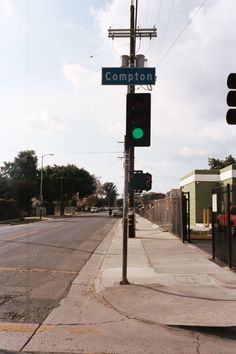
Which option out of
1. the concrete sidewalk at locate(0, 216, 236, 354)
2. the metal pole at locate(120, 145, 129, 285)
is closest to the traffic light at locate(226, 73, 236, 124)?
the metal pole at locate(120, 145, 129, 285)

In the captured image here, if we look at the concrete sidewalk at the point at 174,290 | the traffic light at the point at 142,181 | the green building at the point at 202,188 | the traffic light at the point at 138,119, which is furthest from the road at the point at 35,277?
the green building at the point at 202,188

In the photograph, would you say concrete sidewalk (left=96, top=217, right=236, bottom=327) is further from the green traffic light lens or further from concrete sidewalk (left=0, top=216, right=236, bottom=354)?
the green traffic light lens

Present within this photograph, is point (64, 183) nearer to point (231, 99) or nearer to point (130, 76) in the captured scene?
point (130, 76)

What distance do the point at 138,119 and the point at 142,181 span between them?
1805cm

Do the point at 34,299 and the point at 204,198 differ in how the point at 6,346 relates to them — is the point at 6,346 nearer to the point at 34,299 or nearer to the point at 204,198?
the point at 34,299

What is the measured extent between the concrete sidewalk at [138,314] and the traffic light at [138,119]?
9.98 ft

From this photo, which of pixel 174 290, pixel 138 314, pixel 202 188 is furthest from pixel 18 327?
pixel 202 188

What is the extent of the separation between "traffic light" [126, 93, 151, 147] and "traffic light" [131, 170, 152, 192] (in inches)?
692

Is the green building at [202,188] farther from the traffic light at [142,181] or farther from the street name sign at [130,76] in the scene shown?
the street name sign at [130,76]

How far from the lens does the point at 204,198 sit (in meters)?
42.7

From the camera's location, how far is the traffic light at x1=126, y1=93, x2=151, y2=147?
37.1 feet

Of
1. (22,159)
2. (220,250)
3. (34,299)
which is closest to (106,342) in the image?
(34,299)

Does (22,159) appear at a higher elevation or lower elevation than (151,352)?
higher

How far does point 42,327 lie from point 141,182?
21747 mm
